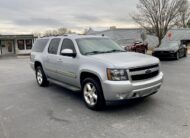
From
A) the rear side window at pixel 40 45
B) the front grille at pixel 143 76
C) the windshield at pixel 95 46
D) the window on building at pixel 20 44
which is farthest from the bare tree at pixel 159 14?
the front grille at pixel 143 76

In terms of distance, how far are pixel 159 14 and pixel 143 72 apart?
2671 cm

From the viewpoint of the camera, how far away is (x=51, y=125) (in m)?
4.41

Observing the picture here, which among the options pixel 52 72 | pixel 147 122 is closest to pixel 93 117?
pixel 147 122

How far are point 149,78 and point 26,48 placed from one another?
33.6 m

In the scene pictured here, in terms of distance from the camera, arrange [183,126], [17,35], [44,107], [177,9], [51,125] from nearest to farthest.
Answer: [183,126], [51,125], [44,107], [177,9], [17,35]

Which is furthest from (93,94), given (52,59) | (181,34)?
(181,34)

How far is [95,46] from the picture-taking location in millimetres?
6020

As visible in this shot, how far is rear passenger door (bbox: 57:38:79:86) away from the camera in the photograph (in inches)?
226

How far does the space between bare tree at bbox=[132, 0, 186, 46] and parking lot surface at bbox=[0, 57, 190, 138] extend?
24.5 meters

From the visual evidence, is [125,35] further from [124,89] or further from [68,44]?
[124,89]

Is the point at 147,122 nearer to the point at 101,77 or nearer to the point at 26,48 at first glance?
the point at 101,77

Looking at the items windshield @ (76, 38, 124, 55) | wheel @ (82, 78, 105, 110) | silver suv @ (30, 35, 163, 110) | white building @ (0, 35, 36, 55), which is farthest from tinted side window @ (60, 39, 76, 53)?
white building @ (0, 35, 36, 55)

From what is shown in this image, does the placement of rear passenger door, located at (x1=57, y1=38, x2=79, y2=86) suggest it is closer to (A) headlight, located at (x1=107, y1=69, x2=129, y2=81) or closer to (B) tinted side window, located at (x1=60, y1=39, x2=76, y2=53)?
(B) tinted side window, located at (x1=60, y1=39, x2=76, y2=53)

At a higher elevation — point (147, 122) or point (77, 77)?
point (77, 77)
